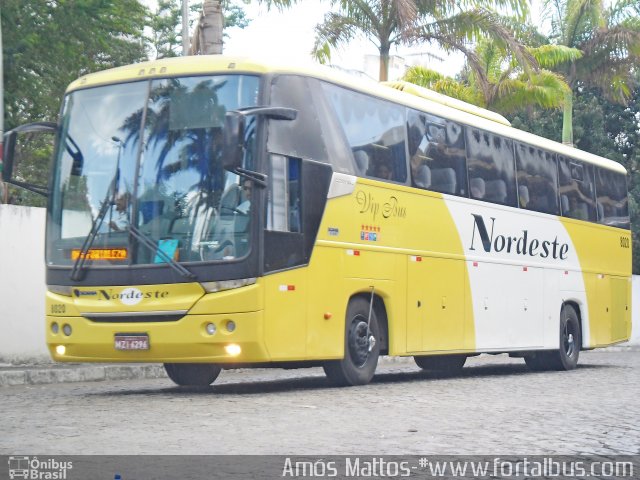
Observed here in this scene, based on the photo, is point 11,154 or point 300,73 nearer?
point 300,73

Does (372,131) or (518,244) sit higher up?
(372,131)

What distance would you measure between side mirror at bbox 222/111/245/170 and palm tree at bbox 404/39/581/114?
801 inches

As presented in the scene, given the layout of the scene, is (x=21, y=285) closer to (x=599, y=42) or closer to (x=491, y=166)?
(x=491, y=166)

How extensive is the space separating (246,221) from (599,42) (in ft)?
85.7

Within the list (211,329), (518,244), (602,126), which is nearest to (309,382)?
(211,329)

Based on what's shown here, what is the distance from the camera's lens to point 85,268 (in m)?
12.5

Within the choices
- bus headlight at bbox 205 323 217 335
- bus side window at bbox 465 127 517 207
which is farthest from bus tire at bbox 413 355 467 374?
bus headlight at bbox 205 323 217 335

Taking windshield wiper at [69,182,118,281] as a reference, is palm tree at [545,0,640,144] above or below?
above

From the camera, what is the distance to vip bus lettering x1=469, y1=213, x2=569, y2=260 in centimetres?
1678

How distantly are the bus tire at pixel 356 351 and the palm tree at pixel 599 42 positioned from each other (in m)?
22.3

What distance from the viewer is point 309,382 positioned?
Result: 49.2 feet

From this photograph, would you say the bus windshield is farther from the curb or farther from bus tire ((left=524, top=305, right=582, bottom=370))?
bus tire ((left=524, top=305, right=582, bottom=370))

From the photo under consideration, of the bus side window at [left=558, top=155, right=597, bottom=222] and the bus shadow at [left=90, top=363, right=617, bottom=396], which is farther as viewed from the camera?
the bus side window at [left=558, top=155, right=597, bottom=222]

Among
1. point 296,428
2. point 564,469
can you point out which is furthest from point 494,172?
point 564,469
